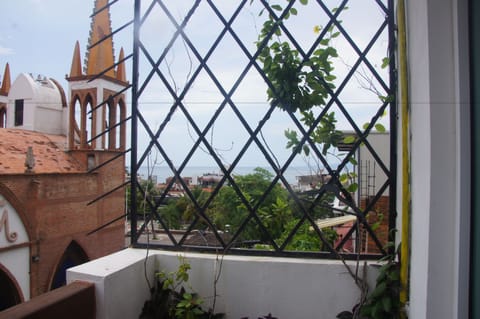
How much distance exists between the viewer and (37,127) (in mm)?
19172

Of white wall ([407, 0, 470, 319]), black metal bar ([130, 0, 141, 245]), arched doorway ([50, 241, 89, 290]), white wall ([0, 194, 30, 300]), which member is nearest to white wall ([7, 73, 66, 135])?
white wall ([0, 194, 30, 300])

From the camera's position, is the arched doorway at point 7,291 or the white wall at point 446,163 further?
the arched doorway at point 7,291

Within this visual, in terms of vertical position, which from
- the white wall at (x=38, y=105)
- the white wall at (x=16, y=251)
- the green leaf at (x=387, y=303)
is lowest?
the white wall at (x=16, y=251)

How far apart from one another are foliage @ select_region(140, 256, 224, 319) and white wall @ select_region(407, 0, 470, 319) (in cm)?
89

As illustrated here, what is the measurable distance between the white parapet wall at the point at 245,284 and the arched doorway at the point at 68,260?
16.3 m

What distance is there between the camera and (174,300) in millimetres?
1497

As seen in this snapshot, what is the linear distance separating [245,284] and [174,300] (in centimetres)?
33

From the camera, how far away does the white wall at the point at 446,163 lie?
2.68 ft

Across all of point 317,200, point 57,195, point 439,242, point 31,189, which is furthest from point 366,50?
point 57,195

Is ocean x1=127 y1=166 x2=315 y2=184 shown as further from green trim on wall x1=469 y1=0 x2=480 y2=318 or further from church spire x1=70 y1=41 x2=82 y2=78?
church spire x1=70 y1=41 x2=82 y2=78

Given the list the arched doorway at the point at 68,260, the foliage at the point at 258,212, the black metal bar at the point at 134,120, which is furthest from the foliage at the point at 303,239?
the arched doorway at the point at 68,260

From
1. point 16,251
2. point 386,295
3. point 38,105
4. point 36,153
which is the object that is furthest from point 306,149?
point 38,105

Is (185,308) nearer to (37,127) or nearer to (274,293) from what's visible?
(274,293)

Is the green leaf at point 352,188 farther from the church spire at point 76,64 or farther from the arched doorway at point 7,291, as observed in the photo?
the church spire at point 76,64
